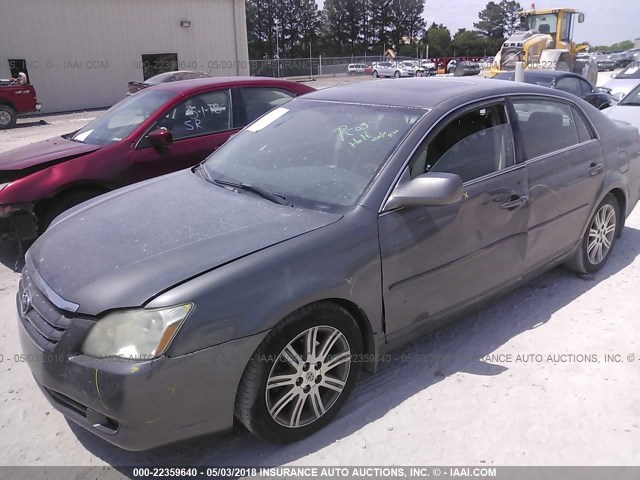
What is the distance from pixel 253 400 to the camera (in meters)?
2.50

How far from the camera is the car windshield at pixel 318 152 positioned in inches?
121

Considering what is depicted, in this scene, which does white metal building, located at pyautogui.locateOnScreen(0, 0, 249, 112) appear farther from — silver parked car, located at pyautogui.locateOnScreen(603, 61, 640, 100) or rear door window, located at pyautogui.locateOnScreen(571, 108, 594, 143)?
rear door window, located at pyautogui.locateOnScreen(571, 108, 594, 143)

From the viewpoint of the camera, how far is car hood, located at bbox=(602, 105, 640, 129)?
7.47 meters

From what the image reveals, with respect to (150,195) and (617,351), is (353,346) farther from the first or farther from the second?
(617,351)

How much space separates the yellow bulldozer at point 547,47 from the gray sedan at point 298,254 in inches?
575

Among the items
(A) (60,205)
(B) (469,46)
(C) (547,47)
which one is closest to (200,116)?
(A) (60,205)

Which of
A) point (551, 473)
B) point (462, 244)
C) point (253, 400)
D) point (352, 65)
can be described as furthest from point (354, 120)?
point (352, 65)

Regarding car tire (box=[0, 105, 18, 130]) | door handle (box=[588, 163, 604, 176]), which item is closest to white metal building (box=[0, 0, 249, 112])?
car tire (box=[0, 105, 18, 130])

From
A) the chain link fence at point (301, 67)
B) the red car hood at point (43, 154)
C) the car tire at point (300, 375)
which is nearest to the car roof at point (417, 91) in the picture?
the car tire at point (300, 375)

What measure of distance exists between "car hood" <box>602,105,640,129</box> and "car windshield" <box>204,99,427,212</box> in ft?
17.9

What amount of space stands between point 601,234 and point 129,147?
439 cm

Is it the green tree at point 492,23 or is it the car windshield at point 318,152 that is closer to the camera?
the car windshield at point 318,152

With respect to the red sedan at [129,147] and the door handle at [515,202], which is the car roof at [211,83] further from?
the door handle at [515,202]

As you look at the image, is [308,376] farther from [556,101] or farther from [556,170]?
[556,101]
